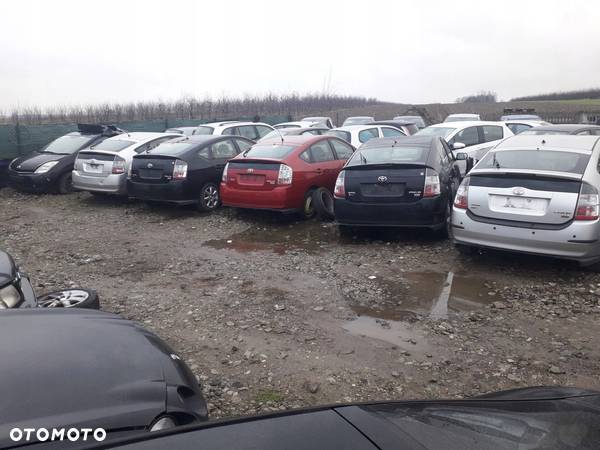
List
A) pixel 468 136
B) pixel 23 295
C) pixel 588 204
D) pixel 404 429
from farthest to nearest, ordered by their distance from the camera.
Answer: pixel 468 136 → pixel 588 204 → pixel 23 295 → pixel 404 429

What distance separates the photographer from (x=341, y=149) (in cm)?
993

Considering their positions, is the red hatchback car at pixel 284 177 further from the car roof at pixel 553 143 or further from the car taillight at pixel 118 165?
the car roof at pixel 553 143

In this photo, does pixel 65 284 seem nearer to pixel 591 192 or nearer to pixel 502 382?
pixel 502 382

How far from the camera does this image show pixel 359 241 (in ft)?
25.1

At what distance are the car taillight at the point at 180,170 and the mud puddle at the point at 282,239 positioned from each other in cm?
182

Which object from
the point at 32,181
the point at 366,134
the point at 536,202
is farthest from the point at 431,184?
the point at 32,181

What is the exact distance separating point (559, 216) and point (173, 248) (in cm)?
503

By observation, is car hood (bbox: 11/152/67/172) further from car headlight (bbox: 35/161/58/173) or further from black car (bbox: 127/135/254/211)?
black car (bbox: 127/135/254/211)

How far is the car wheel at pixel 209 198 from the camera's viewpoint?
9.79 metres

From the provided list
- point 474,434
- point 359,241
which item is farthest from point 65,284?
point 474,434

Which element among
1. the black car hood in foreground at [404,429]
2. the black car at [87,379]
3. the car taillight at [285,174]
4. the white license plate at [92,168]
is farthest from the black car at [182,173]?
the black car hood in foreground at [404,429]

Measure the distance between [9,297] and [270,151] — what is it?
5.88 meters

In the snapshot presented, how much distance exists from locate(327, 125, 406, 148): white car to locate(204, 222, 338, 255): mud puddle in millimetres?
4918

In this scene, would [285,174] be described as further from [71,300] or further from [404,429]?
[404,429]
